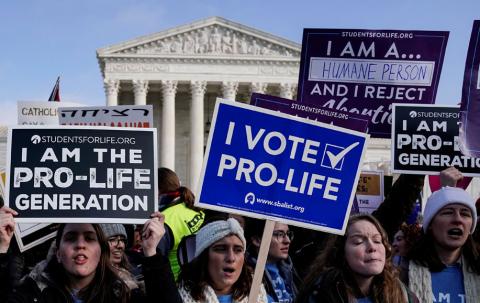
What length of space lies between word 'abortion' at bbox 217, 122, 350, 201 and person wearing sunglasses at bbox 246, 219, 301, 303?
0.88m

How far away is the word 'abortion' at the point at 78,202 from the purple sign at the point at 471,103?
243cm

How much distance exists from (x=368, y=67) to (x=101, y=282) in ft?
12.3

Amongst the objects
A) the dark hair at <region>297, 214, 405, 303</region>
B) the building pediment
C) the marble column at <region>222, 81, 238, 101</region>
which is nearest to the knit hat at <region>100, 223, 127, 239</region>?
the dark hair at <region>297, 214, 405, 303</region>

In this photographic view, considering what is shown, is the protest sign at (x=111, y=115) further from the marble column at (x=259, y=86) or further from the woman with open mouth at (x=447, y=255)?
the marble column at (x=259, y=86)

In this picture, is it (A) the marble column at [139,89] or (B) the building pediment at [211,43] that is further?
(B) the building pediment at [211,43]

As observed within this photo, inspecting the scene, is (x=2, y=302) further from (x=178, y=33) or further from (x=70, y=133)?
(x=178, y=33)

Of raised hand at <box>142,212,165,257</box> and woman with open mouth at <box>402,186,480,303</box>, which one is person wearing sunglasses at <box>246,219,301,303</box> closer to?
woman with open mouth at <box>402,186,480,303</box>

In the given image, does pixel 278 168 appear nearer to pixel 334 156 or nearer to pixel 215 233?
pixel 334 156

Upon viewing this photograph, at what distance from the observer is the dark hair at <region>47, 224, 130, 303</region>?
11.4 feet

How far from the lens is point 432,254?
4051 millimetres

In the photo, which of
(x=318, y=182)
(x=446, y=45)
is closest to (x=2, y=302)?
(x=318, y=182)

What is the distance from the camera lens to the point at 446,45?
641 centimetres

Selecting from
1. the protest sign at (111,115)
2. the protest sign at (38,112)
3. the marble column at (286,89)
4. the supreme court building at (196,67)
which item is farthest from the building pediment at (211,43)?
the protest sign at (111,115)

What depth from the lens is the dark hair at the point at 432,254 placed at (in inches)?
→ 158
